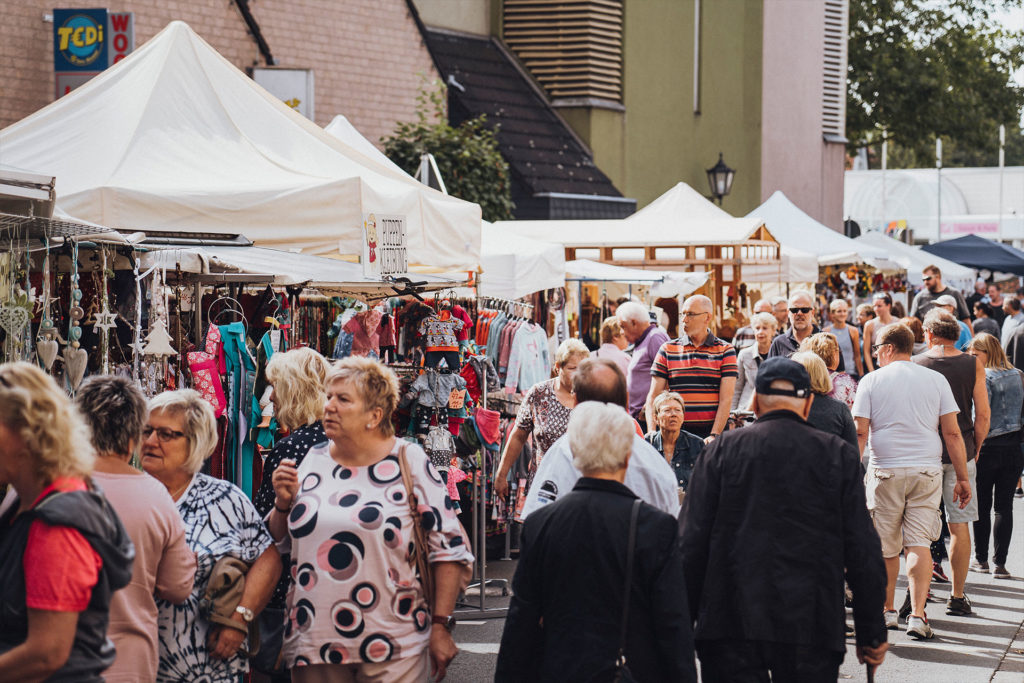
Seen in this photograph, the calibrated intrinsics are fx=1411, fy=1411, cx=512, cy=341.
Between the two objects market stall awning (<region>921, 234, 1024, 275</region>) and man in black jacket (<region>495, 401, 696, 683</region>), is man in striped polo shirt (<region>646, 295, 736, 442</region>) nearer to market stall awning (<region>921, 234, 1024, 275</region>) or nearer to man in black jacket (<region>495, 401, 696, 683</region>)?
man in black jacket (<region>495, 401, 696, 683</region>)

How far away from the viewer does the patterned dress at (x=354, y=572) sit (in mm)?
4566

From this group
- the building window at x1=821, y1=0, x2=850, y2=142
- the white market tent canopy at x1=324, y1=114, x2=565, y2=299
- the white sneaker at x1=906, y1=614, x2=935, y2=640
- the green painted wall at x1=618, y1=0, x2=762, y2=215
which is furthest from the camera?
the building window at x1=821, y1=0, x2=850, y2=142

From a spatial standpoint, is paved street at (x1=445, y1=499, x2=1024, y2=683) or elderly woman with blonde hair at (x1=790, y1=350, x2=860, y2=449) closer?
paved street at (x1=445, y1=499, x2=1024, y2=683)

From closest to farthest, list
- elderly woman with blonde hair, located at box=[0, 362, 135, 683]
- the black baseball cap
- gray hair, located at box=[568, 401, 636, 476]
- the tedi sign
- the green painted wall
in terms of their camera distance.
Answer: elderly woman with blonde hair, located at box=[0, 362, 135, 683], gray hair, located at box=[568, 401, 636, 476], the black baseball cap, the tedi sign, the green painted wall

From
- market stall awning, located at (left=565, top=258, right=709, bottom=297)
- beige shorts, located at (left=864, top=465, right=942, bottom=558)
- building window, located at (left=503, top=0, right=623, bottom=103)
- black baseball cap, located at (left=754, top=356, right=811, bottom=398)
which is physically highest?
building window, located at (left=503, top=0, right=623, bottom=103)

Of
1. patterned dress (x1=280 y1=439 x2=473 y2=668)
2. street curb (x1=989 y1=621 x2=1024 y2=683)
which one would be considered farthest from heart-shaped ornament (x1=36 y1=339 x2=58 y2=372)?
street curb (x1=989 y1=621 x2=1024 y2=683)

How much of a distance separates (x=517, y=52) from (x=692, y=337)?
15.8 meters

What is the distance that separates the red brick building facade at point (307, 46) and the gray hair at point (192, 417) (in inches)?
406

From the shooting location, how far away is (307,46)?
17562 mm

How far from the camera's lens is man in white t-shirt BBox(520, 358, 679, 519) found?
546 centimetres

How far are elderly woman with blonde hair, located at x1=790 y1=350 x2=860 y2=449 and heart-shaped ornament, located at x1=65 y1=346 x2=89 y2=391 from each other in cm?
372

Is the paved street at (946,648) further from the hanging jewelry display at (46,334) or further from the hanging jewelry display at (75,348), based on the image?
the hanging jewelry display at (46,334)

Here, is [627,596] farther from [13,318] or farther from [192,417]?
[13,318]

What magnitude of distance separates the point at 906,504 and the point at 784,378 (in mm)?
3639
